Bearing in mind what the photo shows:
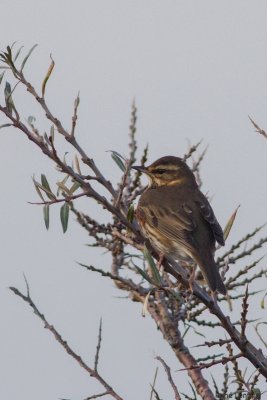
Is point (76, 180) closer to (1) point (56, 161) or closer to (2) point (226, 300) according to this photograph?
(1) point (56, 161)

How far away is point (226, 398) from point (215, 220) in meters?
3.24

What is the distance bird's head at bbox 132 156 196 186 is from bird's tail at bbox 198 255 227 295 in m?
1.96

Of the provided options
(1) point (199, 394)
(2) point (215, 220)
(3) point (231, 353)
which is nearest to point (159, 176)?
(2) point (215, 220)

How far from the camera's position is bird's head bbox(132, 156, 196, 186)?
873 centimetres

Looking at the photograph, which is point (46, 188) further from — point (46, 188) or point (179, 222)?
point (179, 222)

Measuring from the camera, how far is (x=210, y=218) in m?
7.71

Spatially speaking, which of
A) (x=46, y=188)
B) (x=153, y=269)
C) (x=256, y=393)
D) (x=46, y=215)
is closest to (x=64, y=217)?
(x=46, y=215)

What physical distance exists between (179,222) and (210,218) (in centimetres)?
31

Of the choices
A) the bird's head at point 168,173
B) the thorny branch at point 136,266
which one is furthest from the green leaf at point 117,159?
the bird's head at point 168,173

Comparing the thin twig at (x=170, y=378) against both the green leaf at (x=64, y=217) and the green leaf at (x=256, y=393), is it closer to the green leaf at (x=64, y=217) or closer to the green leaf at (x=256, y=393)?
the green leaf at (x=256, y=393)

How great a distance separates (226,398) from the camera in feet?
15.1

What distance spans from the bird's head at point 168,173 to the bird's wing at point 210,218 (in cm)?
60

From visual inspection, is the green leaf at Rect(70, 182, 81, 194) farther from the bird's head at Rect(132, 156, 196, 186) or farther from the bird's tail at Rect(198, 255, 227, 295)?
the bird's head at Rect(132, 156, 196, 186)

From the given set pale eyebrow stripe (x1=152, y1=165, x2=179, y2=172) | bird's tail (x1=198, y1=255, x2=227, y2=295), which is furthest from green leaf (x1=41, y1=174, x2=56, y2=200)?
pale eyebrow stripe (x1=152, y1=165, x2=179, y2=172)
